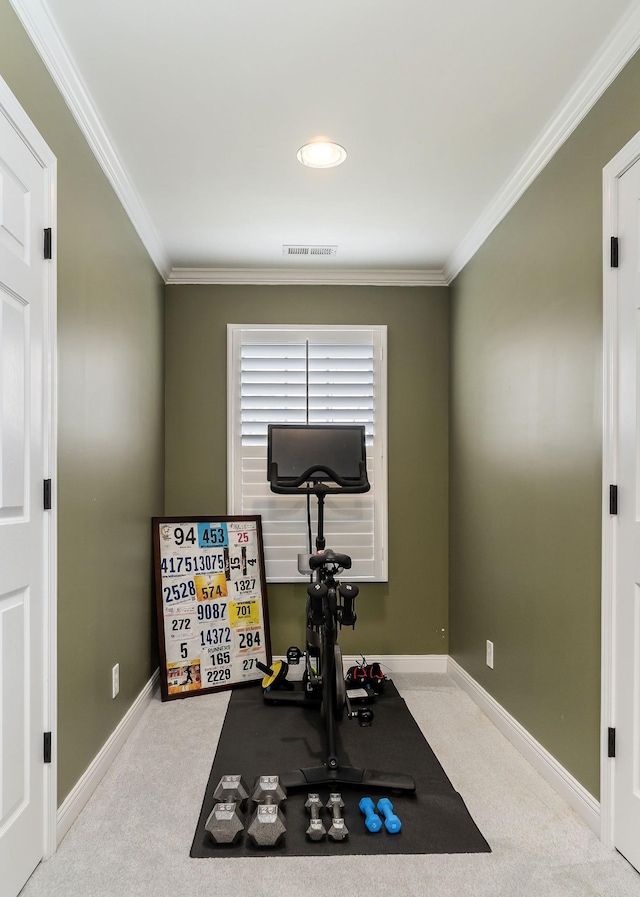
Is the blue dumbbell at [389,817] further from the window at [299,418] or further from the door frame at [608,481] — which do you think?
the window at [299,418]

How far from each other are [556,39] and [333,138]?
3.13 ft

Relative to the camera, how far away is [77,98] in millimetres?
2373

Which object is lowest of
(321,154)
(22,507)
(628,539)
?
(628,539)

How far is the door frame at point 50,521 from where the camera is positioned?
6.95 feet

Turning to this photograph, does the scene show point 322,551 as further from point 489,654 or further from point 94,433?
point 94,433

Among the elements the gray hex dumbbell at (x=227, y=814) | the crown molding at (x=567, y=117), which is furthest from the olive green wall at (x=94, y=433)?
the crown molding at (x=567, y=117)

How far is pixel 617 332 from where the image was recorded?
7.20ft

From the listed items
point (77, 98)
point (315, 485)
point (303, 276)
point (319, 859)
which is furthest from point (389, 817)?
point (303, 276)

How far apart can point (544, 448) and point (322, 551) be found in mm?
1329

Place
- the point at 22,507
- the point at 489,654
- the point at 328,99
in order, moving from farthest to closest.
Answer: the point at 489,654 < the point at 328,99 < the point at 22,507

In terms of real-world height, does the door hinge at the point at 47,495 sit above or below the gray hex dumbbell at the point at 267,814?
above

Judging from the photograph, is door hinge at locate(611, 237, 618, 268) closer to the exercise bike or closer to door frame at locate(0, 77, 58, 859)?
the exercise bike

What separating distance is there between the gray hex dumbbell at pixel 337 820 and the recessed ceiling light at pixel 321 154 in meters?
2.62

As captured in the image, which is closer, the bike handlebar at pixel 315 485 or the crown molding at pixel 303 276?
the bike handlebar at pixel 315 485
